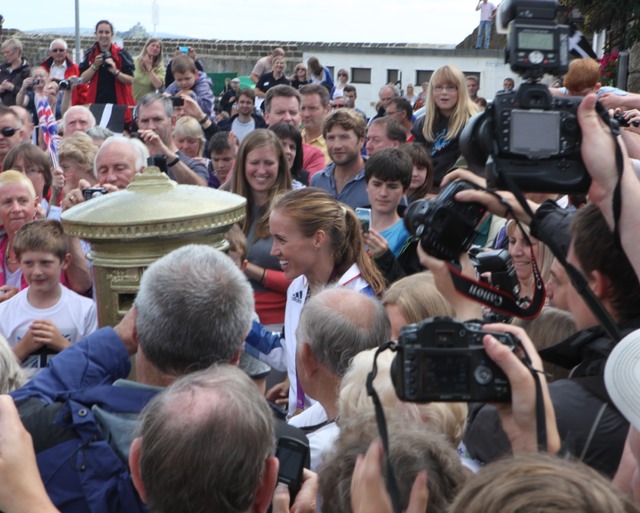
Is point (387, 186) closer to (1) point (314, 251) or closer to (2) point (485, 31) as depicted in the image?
(1) point (314, 251)

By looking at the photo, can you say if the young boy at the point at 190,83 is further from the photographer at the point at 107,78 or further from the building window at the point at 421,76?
the building window at the point at 421,76

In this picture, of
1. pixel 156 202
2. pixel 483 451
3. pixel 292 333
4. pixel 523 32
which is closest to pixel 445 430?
pixel 483 451

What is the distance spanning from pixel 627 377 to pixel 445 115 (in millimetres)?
5444

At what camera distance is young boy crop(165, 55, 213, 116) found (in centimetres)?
1109

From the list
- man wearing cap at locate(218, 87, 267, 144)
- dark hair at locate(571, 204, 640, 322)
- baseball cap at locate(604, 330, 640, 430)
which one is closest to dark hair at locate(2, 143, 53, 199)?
man wearing cap at locate(218, 87, 267, 144)

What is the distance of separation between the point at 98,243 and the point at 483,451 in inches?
57.3

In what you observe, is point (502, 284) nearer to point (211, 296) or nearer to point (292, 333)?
point (211, 296)

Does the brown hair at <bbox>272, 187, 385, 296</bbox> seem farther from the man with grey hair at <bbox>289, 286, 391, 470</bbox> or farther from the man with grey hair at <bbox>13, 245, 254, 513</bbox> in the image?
the man with grey hair at <bbox>13, 245, 254, 513</bbox>

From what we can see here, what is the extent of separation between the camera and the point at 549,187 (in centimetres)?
243

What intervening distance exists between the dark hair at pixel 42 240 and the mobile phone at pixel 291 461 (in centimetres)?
239

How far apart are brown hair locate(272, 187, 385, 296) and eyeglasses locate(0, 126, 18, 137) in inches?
144

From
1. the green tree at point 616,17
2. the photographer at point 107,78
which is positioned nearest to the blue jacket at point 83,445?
the green tree at point 616,17

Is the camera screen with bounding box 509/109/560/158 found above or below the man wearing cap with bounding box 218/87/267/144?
above

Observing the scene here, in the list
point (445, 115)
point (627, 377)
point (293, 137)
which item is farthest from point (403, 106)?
point (627, 377)
